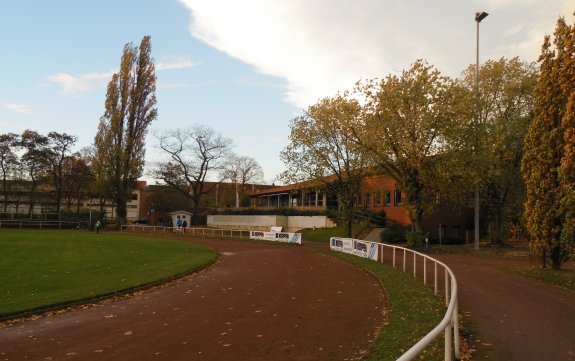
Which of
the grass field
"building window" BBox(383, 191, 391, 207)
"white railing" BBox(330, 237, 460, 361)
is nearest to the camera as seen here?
"white railing" BBox(330, 237, 460, 361)

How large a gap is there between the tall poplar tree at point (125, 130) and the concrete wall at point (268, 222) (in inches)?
564

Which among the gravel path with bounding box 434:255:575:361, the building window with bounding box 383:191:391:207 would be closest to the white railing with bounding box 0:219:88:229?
the building window with bounding box 383:191:391:207

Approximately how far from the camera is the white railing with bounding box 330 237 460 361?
12.2 feet

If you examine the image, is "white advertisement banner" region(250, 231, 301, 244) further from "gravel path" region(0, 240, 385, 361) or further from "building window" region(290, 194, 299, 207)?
"building window" region(290, 194, 299, 207)

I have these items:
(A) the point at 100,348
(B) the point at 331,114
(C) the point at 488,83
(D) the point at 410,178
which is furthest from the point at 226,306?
(C) the point at 488,83

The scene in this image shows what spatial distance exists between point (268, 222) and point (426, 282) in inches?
1568

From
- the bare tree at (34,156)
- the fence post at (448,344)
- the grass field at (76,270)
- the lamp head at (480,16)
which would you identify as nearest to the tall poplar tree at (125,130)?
the bare tree at (34,156)

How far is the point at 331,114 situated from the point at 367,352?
2730cm

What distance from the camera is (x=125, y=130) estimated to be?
2029 inches

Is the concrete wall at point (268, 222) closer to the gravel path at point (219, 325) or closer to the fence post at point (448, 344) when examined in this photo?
the gravel path at point (219, 325)

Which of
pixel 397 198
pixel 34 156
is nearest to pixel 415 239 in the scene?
pixel 397 198

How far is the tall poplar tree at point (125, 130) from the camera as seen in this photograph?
50.8 metres

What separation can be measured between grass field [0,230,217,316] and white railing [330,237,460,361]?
7796 mm

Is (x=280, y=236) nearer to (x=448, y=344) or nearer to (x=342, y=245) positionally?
(x=342, y=245)
